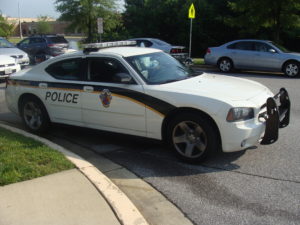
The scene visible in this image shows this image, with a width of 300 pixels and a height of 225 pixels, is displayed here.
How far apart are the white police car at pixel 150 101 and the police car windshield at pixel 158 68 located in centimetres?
2

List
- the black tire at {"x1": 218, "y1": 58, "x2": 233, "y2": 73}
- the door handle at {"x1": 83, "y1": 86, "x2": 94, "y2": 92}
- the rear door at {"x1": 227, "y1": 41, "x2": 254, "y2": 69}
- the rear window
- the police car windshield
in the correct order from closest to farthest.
Answer: the police car windshield
the door handle at {"x1": 83, "y1": 86, "x2": 94, "y2": 92}
the rear door at {"x1": 227, "y1": 41, "x2": 254, "y2": 69}
the black tire at {"x1": 218, "y1": 58, "x2": 233, "y2": 73}
the rear window

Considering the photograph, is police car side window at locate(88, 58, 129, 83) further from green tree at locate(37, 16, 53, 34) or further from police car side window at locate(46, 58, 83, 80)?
green tree at locate(37, 16, 53, 34)

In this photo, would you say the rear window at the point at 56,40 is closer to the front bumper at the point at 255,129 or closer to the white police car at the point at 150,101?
the white police car at the point at 150,101

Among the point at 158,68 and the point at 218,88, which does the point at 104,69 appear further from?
the point at 218,88

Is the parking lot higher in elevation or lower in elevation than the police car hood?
lower

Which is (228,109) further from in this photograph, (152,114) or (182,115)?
(152,114)

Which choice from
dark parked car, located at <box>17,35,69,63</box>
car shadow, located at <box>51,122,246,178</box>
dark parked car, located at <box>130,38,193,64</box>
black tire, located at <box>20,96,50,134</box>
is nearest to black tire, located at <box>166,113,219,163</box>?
car shadow, located at <box>51,122,246,178</box>

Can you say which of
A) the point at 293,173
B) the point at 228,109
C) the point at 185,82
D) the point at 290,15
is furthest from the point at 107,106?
the point at 290,15

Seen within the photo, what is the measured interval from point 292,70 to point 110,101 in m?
10.6

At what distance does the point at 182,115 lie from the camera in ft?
16.4

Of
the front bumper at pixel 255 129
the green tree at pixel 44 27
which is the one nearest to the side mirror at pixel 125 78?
the front bumper at pixel 255 129

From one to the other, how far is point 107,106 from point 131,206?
2.12m

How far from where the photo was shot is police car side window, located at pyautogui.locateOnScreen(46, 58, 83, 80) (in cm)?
605

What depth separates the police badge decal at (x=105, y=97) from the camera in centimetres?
559
